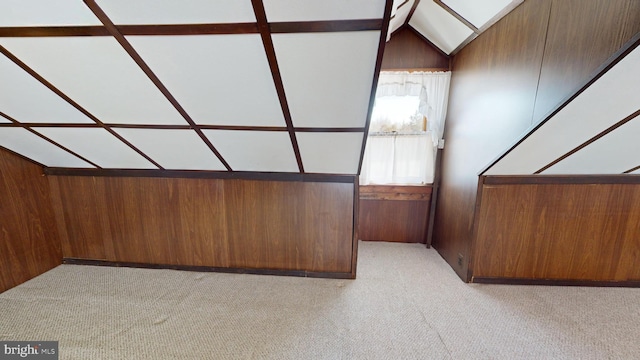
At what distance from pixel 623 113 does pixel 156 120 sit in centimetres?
258

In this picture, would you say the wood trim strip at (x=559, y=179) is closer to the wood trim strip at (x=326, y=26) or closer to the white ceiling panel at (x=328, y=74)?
the white ceiling panel at (x=328, y=74)

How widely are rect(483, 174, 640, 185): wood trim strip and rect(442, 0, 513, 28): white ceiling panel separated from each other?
123 centimetres

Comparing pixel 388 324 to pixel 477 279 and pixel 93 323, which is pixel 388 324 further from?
pixel 93 323

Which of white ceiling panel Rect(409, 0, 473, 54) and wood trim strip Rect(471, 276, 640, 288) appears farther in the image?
wood trim strip Rect(471, 276, 640, 288)

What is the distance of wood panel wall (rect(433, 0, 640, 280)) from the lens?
1025 mm

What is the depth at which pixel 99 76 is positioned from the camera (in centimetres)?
118

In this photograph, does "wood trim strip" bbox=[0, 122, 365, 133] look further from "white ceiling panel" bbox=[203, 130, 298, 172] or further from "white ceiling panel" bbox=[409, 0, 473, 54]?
"white ceiling panel" bbox=[409, 0, 473, 54]

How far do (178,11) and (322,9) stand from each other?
526mm

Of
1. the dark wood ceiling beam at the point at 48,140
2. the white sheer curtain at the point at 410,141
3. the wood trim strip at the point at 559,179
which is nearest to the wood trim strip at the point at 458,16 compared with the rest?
the white sheer curtain at the point at 410,141

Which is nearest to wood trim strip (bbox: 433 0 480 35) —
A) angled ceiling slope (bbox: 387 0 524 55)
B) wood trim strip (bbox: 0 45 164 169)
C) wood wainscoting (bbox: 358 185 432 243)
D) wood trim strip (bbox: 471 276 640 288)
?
angled ceiling slope (bbox: 387 0 524 55)

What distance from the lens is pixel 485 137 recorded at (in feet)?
6.21

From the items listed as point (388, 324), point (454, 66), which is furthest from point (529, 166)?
point (388, 324)

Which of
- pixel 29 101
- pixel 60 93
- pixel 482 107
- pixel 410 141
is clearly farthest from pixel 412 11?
pixel 29 101

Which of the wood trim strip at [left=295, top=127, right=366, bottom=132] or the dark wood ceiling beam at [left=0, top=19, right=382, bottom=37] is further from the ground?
the dark wood ceiling beam at [left=0, top=19, right=382, bottom=37]
